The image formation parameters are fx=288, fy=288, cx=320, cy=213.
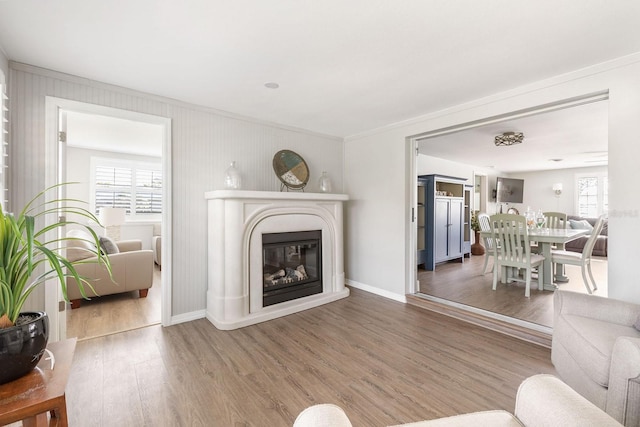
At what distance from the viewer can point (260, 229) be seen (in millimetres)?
3109

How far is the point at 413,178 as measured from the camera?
146 inches

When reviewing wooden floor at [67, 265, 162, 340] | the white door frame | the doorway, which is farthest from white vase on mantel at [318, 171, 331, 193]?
wooden floor at [67, 265, 162, 340]

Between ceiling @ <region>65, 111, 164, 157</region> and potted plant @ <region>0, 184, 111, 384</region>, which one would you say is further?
ceiling @ <region>65, 111, 164, 157</region>

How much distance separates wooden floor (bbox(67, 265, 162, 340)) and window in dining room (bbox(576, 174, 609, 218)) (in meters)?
9.76

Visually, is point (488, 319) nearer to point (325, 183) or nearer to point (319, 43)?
point (325, 183)

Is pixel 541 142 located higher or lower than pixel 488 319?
higher

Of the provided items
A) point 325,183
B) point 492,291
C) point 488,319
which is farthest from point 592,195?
point 325,183

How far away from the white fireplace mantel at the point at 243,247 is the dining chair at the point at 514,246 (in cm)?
261

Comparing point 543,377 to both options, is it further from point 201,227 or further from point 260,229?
point 201,227

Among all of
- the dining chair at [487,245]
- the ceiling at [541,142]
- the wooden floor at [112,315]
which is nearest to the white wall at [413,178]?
the ceiling at [541,142]

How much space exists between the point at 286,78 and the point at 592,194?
8.78 meters

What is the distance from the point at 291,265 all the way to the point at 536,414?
2863 millimetres

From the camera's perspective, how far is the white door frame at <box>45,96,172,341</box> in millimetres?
2342

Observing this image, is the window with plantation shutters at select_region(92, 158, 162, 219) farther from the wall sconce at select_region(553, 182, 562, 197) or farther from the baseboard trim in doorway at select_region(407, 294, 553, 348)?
the wall sconce at select_region(553, 182, 562, 197)
